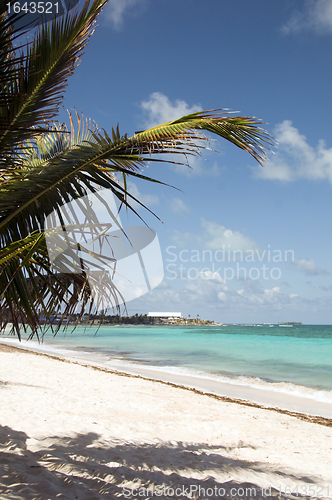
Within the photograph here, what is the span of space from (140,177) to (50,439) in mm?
3604

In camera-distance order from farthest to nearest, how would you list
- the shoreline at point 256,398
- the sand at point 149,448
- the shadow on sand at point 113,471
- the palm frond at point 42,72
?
the shoreline at point 256,398
the sand at point 149,448
the shadow on sand at point 113,471
the palm frond at point 42,72

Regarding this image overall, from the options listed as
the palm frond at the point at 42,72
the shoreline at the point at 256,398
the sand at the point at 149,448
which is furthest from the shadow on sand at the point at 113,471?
the shoreline at the point at 256,398

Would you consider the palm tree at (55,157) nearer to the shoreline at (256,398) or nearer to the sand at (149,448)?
the sand at (149,448)

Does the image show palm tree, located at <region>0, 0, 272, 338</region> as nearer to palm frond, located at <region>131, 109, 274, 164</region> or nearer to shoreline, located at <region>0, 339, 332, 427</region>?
palm frond, located at <region>131, 109, 274, 164</region>

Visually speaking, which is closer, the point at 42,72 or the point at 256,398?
the point at 42,72

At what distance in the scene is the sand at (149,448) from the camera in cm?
309

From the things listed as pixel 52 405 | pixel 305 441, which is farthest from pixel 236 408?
pixel 52 405

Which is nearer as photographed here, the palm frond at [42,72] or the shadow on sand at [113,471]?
the palm frond at [42,72]

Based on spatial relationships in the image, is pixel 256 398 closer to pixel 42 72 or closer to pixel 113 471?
pixel 113 471

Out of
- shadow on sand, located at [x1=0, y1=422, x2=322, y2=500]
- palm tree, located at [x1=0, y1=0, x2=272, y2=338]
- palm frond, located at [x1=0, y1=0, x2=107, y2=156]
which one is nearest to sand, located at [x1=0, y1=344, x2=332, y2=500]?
shadow on sand, located at [x1=0, y1=422, x2=322, y2=500]

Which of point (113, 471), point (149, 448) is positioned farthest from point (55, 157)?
point (149, 448)

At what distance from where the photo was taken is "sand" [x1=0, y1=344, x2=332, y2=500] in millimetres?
3090

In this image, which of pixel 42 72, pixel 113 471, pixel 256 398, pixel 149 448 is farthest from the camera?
pixel 256 398

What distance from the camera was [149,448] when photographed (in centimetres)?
432
